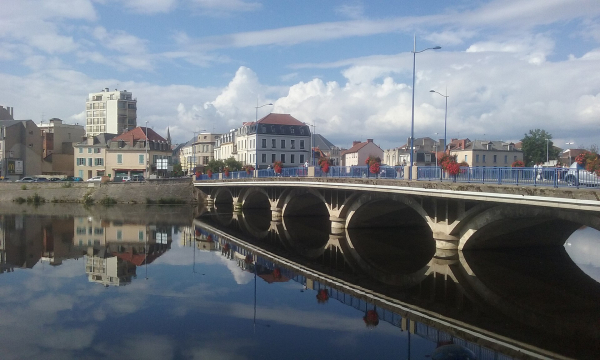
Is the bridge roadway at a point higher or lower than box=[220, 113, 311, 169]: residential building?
lower

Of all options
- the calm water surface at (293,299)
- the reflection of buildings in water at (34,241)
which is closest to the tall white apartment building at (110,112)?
the reflection of buildings in water at (34,241)

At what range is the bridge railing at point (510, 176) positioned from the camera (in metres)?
17.5

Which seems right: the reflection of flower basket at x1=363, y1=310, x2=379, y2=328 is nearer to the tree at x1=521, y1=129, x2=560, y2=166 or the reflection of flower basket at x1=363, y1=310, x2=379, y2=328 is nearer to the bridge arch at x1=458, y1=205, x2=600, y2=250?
the bridge arch at x1=458, y1=205, x2=600, y2=250

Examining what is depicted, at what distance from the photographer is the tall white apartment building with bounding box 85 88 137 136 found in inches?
4636

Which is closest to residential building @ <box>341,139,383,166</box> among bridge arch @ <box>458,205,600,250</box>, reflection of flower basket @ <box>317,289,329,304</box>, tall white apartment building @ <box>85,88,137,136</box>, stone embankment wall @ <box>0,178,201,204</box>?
stone embankment wall @ <box>0,178,201,204</box>

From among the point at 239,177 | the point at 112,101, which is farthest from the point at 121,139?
the point at 112,101

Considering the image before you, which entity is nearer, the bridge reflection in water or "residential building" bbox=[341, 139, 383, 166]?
the bridge reflection in water

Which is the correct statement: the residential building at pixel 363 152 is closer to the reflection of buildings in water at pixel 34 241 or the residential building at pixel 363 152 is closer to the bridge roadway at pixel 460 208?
the bridge roadway at pixel 460 208

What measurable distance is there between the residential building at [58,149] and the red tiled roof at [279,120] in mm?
36887

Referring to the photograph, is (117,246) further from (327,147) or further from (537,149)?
(327,147)

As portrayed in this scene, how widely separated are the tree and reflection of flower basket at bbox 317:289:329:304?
53101mm

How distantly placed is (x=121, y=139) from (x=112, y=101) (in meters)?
44.4

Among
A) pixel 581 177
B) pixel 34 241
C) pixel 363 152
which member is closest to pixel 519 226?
pixel 581 177

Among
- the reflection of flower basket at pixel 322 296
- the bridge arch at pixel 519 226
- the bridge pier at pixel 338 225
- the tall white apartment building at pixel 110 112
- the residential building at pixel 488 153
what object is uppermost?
the tall white apartment building at pixel 110 112
